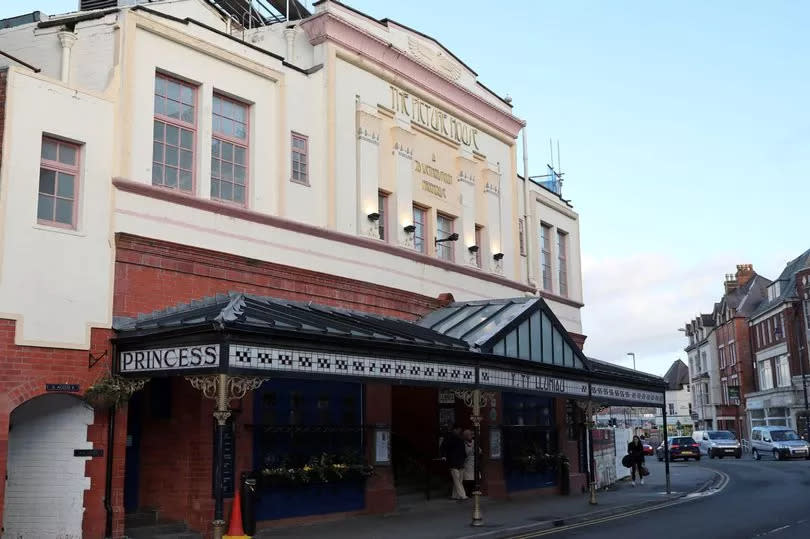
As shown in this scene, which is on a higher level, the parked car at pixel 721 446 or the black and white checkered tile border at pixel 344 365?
the black and white checkered tile border at pixel 344 365

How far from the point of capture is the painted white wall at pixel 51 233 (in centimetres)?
1321

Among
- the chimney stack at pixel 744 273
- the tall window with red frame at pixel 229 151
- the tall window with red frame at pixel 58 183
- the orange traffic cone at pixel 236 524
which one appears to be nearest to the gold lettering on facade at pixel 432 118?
the tall window with red frame at pixel 229 151

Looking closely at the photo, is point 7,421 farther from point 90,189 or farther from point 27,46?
point 27,46

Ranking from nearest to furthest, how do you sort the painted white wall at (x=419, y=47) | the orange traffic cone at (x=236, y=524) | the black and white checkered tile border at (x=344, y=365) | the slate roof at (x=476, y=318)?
the orange traffic cone at (x=236, y=524) < the black and white checkered tile border at (x=344, y=365) < the slate roof at (x=476, y=318) < the painted white wall at (x=419, y=47)

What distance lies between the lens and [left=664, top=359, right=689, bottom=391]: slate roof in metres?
127

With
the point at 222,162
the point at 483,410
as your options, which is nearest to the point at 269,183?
the point at 222,162

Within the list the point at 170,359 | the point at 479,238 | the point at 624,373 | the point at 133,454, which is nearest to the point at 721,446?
the point at 624,373

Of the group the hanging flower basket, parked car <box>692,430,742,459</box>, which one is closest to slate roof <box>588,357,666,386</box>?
the hanging flower basket

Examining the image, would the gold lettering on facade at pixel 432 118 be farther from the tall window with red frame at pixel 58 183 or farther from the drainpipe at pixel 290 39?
the tall window with red frame at pixel 58 183

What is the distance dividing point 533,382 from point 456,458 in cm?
268

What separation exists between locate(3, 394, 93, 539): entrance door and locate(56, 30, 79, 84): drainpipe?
582 cm

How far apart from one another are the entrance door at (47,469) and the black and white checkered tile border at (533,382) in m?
7.54

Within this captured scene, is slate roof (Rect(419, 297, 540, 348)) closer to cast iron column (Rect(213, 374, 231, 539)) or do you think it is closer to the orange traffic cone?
cast iron column (Rect(213, 374, 231, 539))

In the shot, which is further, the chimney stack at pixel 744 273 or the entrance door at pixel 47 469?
the chimney stack at pixel 744 273
